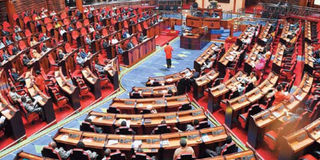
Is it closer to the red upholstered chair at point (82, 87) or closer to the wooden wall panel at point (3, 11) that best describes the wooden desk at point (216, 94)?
the red upholstered chair at point (82, 87)

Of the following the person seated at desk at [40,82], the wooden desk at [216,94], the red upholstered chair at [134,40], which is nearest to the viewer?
the wooden desk at [216,94]

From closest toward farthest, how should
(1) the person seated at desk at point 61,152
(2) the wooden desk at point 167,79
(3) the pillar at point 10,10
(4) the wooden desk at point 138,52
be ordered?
(1) the person seated at desk at point 61,152, (2) the wooden desk at point 167,79, (4) the wooden desk at point 138,52, (3) the pillar at point 10,10

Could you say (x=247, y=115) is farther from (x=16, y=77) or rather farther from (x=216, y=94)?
(x=16, y=77)

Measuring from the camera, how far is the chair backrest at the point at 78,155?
6332 millimetres

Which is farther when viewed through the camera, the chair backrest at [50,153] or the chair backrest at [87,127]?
the chair backrest at [87,127]

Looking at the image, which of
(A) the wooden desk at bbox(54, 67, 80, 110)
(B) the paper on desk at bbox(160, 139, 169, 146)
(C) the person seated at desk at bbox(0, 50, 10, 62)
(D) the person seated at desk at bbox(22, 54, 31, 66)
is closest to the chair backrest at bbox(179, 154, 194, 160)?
(B) the paper on desk at bbox(160, 139, 169, 146)

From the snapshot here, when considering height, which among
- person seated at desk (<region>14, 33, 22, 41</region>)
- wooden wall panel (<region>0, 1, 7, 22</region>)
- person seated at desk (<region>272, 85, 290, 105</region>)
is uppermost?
wooden wall panel (<region>0, 1, 7, 22</region>)

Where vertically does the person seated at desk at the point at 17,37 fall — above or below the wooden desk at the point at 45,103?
above

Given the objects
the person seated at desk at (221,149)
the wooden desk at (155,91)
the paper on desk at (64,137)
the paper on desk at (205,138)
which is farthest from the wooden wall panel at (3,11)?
the person seated at desk at (221,149)

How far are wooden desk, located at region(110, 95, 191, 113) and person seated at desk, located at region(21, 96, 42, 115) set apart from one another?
7.65 feet

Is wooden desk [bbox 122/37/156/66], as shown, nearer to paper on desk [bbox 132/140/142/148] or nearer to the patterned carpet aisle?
the patterned carpet aisle

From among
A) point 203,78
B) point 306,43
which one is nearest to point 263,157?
point 203,78

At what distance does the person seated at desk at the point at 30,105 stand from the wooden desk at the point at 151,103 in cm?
233

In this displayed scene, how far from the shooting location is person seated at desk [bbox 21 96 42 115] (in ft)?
29.3
